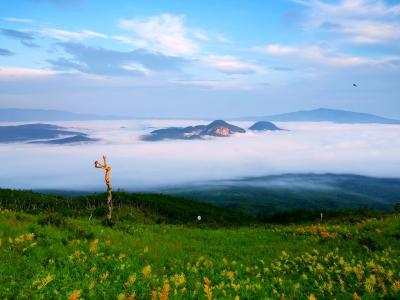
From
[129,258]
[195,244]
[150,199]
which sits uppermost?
[129,258]

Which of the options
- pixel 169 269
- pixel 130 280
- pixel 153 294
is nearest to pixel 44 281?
pixel 130 280

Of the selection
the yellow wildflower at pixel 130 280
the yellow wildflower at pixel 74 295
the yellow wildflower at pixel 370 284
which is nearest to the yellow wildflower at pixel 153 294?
the yellow wildflower at pixel 130 280

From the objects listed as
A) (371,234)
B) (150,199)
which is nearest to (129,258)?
(371,234)

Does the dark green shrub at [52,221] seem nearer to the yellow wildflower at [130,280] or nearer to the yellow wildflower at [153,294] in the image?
the yellow wildflower at [130,280]

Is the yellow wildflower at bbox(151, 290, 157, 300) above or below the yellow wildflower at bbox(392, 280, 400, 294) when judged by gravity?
above

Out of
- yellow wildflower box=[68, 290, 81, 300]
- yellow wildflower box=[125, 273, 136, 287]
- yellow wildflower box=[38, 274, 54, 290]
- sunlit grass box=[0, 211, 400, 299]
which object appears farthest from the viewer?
yellow wildflower box=[125, 273, 136, 287]

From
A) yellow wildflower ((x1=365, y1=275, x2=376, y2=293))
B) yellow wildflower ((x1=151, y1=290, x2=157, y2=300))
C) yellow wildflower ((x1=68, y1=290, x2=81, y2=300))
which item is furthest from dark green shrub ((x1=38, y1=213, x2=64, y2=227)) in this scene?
yellow wildflower ((x1=365, y1=275, x2=376, y2=293))

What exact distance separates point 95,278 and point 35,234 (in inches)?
217

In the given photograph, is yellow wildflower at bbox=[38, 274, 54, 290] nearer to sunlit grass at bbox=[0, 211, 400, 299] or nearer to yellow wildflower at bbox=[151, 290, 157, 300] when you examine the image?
sunlit grass at bbox=[0, 211, 400, 299]

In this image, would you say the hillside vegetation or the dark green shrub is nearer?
the hillside vegetation

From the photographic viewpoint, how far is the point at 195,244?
79.6ft

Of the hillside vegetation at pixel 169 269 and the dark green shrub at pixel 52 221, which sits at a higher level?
the dark green shrub at pixel 52 221

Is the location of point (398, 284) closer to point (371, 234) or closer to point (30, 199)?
point (371, 234)

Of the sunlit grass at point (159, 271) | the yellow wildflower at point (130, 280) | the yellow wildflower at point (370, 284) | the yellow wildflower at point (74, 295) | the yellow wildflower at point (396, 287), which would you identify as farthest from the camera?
the yellow wildflower at point (370, 284)
